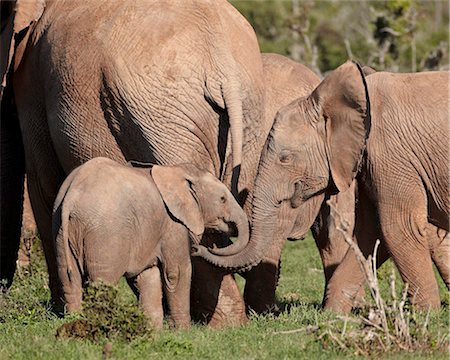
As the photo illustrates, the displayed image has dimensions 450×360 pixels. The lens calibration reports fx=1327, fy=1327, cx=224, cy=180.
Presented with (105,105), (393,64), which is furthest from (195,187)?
(393,64)

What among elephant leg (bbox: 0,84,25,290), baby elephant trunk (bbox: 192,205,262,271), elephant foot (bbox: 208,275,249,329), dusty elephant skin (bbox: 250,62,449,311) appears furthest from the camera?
elephant leg (bbox: 0,84,25,290)

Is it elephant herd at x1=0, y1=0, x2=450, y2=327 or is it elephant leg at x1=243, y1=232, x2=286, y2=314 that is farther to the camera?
elephant leg at x1=243, y1=232, x2=286, y2=314

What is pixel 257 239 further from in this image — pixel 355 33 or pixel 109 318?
pixel 355 33

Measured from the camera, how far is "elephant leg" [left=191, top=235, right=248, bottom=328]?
8062 millimetres

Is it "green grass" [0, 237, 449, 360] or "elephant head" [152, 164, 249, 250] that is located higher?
"elephant head" [152, 164, 249, 250]

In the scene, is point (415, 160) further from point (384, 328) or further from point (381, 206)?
point (384, 328)

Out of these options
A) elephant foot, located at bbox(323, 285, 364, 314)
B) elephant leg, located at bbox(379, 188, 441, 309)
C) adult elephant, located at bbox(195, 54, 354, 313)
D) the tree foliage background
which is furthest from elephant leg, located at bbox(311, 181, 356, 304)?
the tree foliage background

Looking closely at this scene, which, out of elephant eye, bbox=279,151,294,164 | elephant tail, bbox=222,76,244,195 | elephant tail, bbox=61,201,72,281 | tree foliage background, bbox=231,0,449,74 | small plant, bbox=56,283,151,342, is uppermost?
elephant tail, bbox=222,76,244,195

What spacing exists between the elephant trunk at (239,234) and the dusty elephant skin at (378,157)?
107 millimetres

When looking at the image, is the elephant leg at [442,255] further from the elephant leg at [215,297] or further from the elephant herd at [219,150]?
the elephant leg at [215,297]

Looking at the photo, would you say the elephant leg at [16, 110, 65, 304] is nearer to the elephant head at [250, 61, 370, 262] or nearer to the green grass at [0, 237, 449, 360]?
the green grass at [0, 237, 449, 360]

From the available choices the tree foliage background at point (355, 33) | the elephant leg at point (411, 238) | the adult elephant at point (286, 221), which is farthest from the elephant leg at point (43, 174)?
the tree foliage background at point (355, 33)

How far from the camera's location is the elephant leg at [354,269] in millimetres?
8477

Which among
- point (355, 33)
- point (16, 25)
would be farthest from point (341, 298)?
point (355, 33)
